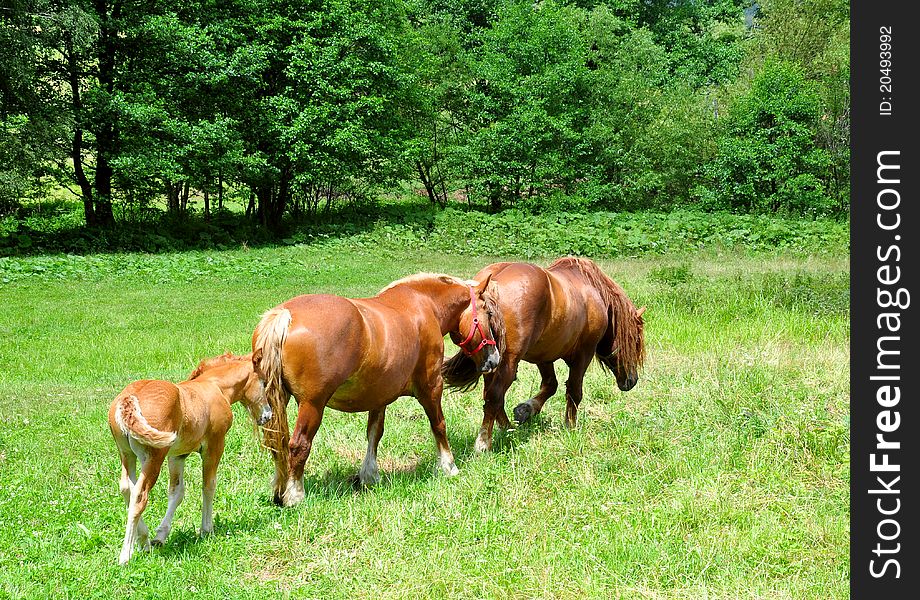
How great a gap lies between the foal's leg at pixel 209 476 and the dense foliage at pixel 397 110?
20.3 meters

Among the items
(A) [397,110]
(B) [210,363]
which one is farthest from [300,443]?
(A) [397,110]

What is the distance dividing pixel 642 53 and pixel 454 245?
71.2 feet

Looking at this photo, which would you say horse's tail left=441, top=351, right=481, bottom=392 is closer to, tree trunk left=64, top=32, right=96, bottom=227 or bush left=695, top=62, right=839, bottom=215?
tree trunk left=64, top=32, right=96, bottom=227

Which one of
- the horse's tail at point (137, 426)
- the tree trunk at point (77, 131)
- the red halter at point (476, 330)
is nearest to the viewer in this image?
the horse's tail at point (137, 426)

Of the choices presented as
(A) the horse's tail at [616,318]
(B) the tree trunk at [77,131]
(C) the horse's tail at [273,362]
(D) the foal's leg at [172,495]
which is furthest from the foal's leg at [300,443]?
(B) the tree trunk at [77,131]

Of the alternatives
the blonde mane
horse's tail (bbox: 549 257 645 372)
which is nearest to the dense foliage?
horse's tail (bbox: 549 257 645 372)

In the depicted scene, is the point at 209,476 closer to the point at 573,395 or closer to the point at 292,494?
the point at 292,494

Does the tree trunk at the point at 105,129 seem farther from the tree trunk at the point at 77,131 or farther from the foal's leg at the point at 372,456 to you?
the foal's leg at the point at 372,456

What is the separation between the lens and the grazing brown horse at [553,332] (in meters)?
7.13

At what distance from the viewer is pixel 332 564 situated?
4.93 meters

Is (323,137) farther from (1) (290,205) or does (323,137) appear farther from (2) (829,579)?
(2) (829,579)

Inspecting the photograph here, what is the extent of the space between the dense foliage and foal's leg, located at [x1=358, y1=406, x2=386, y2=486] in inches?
777

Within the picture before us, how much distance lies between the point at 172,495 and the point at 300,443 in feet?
3.05

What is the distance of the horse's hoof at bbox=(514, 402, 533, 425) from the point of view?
8000 mm
